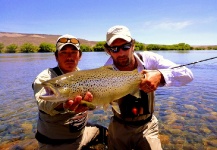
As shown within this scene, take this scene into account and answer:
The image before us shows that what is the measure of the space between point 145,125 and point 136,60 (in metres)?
0.99

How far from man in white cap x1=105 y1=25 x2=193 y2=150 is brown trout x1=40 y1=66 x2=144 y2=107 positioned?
0.52 m

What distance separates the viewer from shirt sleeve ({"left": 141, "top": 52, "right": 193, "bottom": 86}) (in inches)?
129

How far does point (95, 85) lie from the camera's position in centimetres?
270

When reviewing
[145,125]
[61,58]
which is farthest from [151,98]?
[61,58]

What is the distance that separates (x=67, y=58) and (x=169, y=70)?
1509mm

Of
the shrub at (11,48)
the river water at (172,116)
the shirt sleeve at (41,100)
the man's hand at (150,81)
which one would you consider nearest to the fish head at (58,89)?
the shirt sleeve at (41,100)

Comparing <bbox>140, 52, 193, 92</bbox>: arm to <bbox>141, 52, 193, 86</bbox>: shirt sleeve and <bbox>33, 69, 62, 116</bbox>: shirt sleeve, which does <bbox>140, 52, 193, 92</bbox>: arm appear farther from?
<bbox>33, 69, 62, 116</bbox>: shirt sleeve

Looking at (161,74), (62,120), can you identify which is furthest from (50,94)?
(161,74)

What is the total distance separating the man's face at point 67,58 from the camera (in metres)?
3.61

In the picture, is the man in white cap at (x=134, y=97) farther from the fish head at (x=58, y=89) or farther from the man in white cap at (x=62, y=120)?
the fish head at (x=58, y=89)

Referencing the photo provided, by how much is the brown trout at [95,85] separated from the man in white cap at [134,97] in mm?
517

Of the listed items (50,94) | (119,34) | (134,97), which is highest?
(119,34)

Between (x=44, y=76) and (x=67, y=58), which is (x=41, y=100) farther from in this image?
(x=67, y=58)

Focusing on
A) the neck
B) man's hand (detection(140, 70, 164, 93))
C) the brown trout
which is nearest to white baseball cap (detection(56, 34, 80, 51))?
the neck
